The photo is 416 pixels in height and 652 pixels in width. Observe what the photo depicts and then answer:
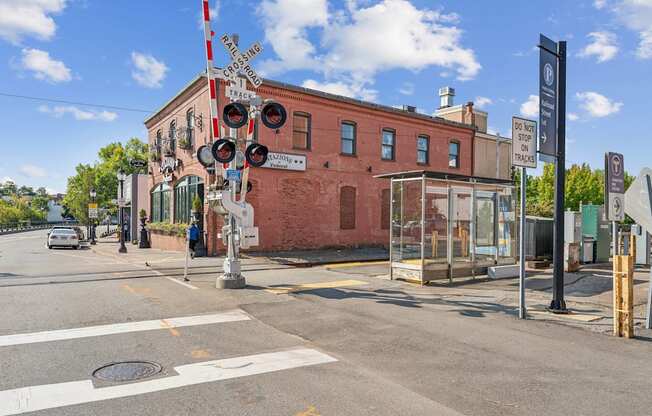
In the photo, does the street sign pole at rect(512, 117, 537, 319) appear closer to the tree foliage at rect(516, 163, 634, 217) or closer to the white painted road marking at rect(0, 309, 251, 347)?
the white painted road marking at rect(0, 309, 251, 347)

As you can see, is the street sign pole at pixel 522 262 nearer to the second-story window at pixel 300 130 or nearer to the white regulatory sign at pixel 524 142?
the white regulatory sign at pixel 524 142

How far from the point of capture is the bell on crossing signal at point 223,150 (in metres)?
10.2

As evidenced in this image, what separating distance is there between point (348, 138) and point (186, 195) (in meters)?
8.81

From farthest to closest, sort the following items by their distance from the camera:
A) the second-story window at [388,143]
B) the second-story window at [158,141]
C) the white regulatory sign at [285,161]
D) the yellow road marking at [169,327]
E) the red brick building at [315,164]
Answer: the second-story window at [158,141] → the second-story window at [388,143] → the red brick building at [315,164] → the white regulatory sign at [285,161] → the yellow road marking at [169,327]

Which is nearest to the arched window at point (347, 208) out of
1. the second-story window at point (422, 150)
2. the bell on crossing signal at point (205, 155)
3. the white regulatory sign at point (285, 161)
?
the white regulatory sign at point (285, 161)

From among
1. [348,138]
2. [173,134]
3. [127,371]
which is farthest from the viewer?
[173,134]

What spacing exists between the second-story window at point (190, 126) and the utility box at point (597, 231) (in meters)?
17.6

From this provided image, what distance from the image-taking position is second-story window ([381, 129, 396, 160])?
25531mm

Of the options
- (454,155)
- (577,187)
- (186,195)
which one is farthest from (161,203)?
(577,187)

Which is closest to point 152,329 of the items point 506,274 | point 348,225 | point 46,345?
point 46,345

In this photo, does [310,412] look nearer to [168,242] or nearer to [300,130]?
[300,130]

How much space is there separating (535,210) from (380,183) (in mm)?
13522

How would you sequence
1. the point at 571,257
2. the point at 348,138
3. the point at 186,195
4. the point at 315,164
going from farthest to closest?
the point at 348,138 → the point at 186,195 → the point at 315,164 → the point at 571,257

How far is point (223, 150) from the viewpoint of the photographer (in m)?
10.3
